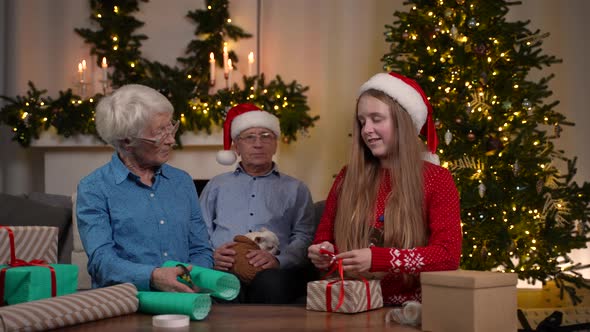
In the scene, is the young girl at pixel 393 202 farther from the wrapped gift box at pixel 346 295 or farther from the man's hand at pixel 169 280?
the man's hand at pixel 169 280

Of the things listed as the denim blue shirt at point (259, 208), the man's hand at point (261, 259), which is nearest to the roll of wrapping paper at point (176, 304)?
the man's hand at point (261, 259)

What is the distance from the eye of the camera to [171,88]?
4.82 meters

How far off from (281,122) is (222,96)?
0.43 m

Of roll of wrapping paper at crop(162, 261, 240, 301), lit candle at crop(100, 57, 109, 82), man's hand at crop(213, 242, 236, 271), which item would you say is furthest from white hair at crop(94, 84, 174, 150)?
lit candle at crop(100, 57, 109, 82)

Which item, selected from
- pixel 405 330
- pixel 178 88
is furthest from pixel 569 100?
pixel 405 330

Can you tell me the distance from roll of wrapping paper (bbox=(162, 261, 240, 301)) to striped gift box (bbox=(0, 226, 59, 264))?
2.02 feet

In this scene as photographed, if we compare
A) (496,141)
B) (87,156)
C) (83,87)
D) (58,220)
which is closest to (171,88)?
(83,87)

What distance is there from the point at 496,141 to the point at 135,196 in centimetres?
217

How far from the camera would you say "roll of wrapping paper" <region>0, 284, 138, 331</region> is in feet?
4.67

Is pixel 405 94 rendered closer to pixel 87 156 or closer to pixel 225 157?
pixel 225 157

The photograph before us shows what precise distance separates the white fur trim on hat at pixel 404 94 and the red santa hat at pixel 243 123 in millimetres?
1268

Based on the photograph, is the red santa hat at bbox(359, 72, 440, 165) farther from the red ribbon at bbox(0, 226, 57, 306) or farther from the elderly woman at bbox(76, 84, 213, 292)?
the red ribbon at bbox(0, 226, 57, 306)

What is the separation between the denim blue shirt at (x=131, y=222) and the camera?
83.7 inches

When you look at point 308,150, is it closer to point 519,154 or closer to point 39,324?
point 519,154
